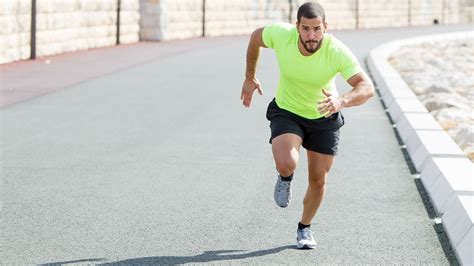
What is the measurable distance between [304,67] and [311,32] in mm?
332

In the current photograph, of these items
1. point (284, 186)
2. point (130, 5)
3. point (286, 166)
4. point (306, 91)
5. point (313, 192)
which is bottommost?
point (313, 192)

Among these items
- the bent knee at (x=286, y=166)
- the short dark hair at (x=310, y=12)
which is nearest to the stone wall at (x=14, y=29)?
the bent knee at (x=286, y=166)

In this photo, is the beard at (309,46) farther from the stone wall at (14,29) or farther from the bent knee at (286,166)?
the stone wall at (14,29)

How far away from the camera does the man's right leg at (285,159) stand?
276 inches

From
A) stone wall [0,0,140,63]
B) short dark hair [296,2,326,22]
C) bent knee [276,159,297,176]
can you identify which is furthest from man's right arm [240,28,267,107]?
stone wall [0,0,140,63]

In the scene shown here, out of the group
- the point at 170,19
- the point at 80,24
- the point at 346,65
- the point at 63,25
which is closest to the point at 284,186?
the point at 346,65

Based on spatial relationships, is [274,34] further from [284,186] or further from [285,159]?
[284,186]

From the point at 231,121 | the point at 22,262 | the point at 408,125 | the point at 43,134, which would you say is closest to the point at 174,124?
the point at 231,121

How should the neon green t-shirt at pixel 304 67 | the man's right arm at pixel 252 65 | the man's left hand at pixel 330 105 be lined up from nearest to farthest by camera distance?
1. the man's left hand at pixel 330 105
2. the neon green t-shirt at pixel 304 67
3. the man's right arm at pixel 252 65

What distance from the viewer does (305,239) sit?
7.21 meters

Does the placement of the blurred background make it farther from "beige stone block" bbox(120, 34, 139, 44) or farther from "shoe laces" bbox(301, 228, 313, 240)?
"shoe laces" bbox(301, 228, 313, 240)

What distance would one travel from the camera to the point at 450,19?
6375 centimetres

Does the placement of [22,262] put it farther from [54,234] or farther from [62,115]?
[62,115]

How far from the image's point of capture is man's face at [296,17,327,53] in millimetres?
6605
